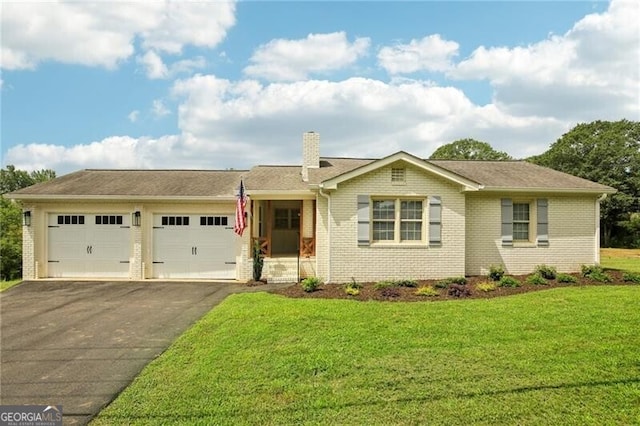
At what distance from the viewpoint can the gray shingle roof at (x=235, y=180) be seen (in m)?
12.3

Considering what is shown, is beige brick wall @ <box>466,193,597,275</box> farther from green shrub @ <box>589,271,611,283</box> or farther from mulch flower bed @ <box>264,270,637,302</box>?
green shrub @ <box>589,271,611,283</box>

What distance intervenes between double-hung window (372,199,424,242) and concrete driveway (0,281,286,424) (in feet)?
12.5

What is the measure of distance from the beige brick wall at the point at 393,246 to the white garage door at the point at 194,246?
3772 millimetres


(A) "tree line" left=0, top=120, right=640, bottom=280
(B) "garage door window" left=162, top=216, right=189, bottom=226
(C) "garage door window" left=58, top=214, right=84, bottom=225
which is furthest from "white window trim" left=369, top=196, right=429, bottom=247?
(A) "tree line" left=0, top=120, right=640, bottom=280

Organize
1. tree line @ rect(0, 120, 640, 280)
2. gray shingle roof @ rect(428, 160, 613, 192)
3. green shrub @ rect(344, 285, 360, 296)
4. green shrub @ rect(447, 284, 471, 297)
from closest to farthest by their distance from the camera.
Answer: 1. green shrub @ rect(447, 284, 471, 297)
2. green shrub @ rect(344, 285, 360, 296)
3. gray shingle roof @ rect(428, 160, 613, 192)
4. tree line @ rect(0, 120, 640, 280)

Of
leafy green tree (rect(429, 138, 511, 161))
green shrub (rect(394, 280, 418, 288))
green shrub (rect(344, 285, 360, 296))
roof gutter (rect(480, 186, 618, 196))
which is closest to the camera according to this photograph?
green shrub (rect(344, 285, 360, 296))

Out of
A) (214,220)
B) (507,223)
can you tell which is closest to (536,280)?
(507,223)

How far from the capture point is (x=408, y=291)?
9586mm

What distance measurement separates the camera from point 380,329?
650 centimetres

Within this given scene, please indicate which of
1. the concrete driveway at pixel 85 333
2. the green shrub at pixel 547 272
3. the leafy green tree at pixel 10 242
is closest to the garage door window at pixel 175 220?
the concrete driveway at pixel 85 333

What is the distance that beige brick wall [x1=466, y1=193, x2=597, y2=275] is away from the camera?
11945mm

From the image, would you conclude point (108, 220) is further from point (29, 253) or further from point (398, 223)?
point (398, 223)

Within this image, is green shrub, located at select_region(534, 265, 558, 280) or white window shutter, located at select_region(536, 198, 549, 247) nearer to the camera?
green shrub, located at select_region(534, 265, 558, 280)

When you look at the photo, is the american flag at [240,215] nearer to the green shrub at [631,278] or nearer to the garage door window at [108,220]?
the garage door window at [108,220]
